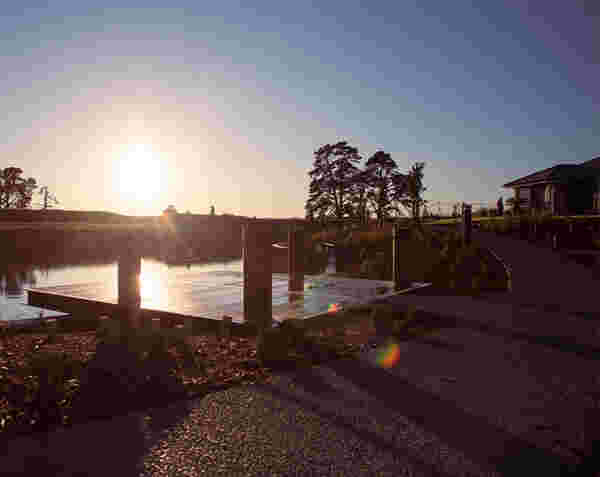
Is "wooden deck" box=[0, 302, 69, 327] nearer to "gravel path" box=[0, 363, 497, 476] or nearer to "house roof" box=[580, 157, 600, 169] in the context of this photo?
"gravel path" box=[0, 363, 497, 476]

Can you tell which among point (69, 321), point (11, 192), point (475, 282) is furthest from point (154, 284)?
point (11, 192)

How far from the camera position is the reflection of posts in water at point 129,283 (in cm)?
744

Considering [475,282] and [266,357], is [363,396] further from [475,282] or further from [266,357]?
[475,282]

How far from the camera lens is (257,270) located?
798 cm

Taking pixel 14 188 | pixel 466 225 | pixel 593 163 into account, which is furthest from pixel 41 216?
pixel 14 188

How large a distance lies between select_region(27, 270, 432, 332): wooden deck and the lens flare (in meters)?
2.49

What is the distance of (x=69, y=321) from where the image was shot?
9391mm

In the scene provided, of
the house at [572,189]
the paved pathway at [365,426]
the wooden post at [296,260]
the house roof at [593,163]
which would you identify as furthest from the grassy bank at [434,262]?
the house roof at [593,163]

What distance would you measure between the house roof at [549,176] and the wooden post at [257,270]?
30291mm

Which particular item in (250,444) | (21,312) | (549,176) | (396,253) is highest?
(549,176)

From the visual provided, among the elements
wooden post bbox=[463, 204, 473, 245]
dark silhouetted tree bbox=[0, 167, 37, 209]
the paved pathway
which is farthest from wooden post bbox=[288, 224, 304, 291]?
dark silhouetted tree bbox=[0, 167, 37, 209]

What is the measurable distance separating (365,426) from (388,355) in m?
2.37

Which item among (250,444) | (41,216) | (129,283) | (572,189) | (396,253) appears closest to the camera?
(250,444)

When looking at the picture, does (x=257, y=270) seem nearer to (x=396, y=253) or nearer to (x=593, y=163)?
(x=396, y=253)
